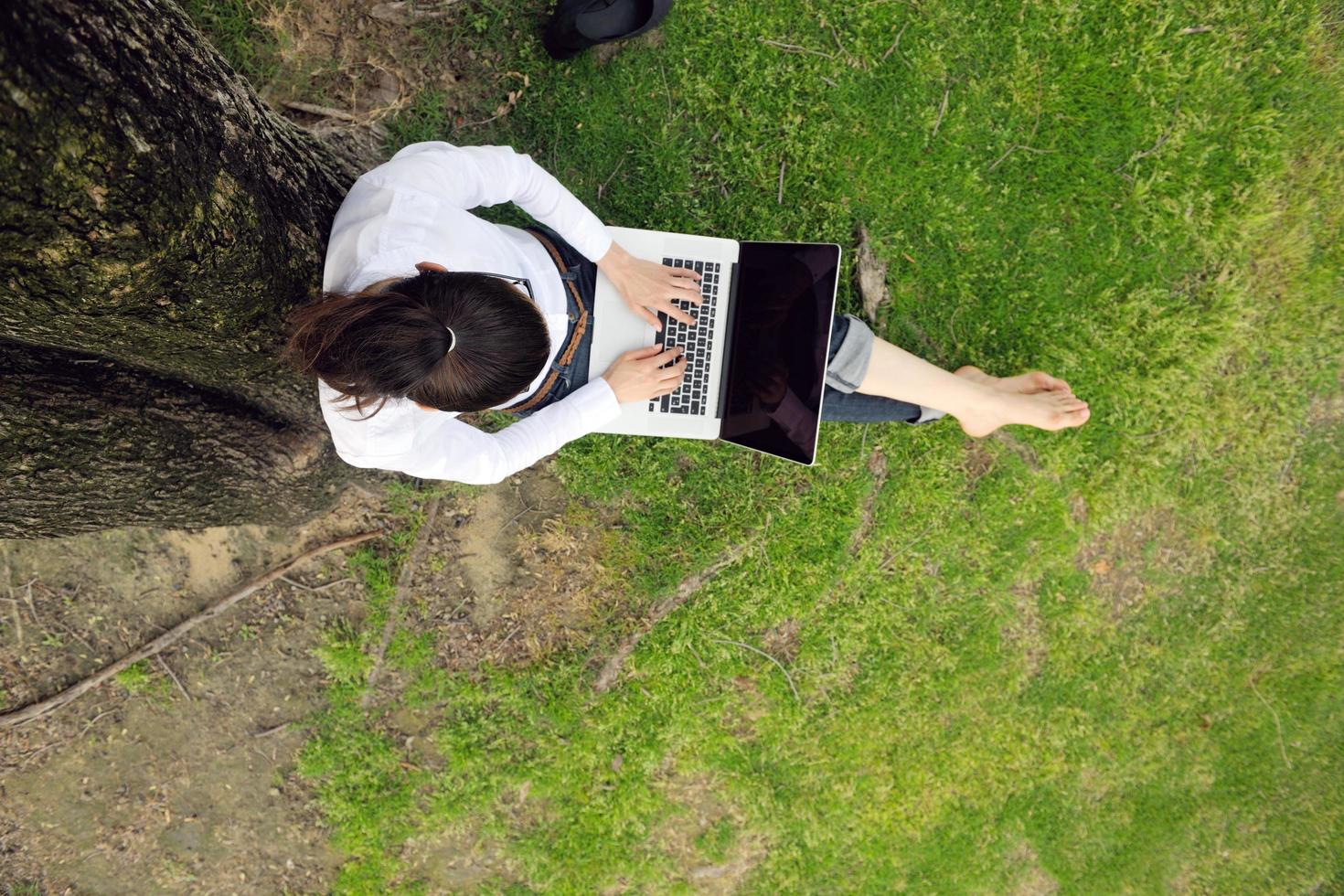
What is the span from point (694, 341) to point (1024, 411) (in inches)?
65.0

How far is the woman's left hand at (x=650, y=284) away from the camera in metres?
2.70

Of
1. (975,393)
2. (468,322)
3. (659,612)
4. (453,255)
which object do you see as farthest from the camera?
(659,612)

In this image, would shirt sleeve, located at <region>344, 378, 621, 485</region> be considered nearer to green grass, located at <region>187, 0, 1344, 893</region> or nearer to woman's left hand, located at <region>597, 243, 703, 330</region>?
woman's left hand, located at <region>597, 243, 703, 330</region>

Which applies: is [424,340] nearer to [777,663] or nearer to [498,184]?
[498,184]

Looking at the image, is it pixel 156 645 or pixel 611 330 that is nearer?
pixel 611 330

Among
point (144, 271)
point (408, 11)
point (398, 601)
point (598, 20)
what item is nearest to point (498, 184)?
point (144, 271)

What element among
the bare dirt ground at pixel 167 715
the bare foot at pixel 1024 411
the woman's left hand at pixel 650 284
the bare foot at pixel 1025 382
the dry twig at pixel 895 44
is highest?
the dry twig at pixel 895 44

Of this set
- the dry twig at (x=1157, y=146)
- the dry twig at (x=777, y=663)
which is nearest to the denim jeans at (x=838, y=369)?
the dry twig at (x=777, y=663)

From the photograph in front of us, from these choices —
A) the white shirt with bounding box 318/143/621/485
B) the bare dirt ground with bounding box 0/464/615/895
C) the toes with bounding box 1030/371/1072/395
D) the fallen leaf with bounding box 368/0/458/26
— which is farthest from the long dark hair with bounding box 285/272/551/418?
the toes with bounding box 1030/371/1072/395

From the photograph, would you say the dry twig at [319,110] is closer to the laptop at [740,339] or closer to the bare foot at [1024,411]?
the laptop at [740,339]

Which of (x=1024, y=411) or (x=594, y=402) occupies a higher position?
(x=594, y=402)

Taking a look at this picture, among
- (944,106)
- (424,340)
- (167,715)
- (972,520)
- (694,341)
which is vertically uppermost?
(944,106)

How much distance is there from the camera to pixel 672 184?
132 inches

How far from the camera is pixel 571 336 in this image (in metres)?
2.71
